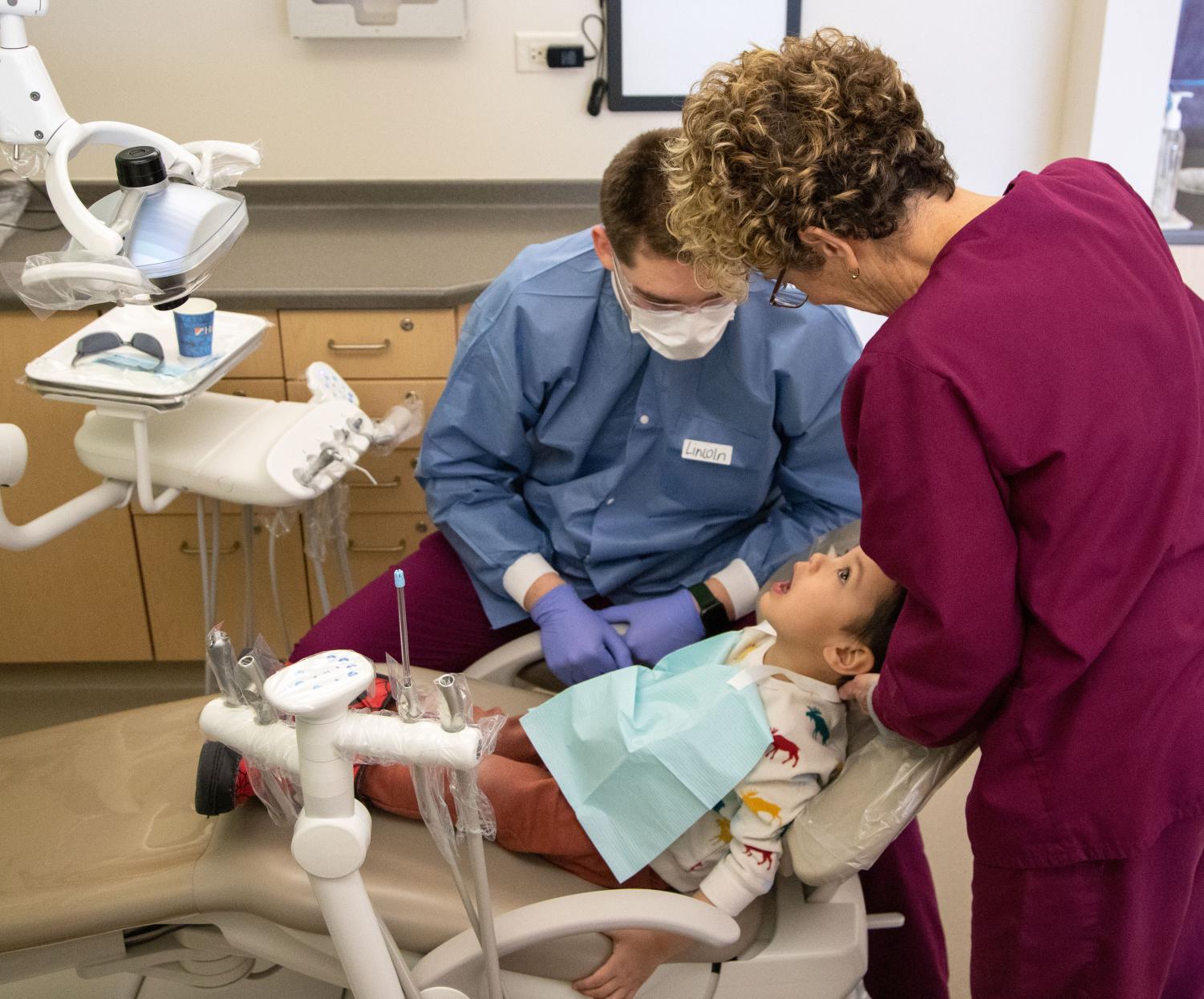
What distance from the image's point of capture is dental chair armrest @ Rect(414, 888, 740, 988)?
49.5 inches

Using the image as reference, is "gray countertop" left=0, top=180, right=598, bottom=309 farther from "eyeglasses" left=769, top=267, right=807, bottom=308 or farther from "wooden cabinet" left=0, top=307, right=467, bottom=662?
"eyeglasses" left=769, top=267, right=807, bottom=308

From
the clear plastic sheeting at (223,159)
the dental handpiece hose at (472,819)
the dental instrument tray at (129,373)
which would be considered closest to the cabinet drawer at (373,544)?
the dental instrument tray at (129,373)

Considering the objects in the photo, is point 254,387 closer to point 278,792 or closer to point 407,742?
point 278,792

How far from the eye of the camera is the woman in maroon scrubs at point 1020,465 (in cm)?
103

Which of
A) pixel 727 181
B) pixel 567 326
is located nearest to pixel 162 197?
pixel 727 181

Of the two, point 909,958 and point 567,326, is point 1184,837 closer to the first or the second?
point 909,958

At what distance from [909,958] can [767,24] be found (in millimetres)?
1971

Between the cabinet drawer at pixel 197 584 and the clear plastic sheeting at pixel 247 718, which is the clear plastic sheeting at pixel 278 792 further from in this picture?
the cabinet drawer at pixel 197 584

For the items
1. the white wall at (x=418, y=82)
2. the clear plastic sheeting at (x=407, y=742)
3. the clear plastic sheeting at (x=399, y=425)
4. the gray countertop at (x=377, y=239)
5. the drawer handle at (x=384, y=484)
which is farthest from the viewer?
the white wall at (x=418, y=82)

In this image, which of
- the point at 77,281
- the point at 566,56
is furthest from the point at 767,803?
the point at 566,56

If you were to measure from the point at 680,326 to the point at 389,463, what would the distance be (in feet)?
3.32

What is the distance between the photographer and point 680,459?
1.80 metres

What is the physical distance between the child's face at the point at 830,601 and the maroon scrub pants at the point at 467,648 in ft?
1.30

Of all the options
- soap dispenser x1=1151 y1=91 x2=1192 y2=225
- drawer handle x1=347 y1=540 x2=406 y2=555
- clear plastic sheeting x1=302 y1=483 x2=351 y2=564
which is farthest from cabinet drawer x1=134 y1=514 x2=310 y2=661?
soap dispenser x1=1151 y1=91 x2=1192 y2=225
